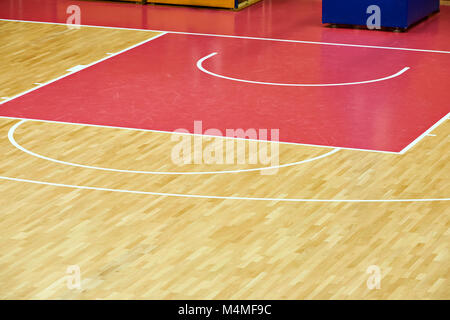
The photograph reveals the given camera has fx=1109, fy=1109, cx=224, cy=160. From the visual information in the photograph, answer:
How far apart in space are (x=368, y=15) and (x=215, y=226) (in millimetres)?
Result: 7721

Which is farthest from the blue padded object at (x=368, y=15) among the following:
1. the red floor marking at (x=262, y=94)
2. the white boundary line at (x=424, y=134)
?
the white boundary line at (x=424, y=134)

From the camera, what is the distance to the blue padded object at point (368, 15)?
15.8m

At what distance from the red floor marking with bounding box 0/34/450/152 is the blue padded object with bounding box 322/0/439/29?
4.02ft

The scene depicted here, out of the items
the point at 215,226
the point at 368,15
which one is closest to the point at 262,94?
the point at 368,15

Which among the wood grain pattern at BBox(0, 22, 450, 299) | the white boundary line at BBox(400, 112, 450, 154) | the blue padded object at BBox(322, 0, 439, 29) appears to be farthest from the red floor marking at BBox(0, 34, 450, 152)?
the blue padded object at BBox(322, 0, 439, 29)

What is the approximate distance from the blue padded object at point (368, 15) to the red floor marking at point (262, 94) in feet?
4.02

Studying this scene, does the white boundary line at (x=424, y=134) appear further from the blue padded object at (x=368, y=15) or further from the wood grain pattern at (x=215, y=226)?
the blue padded object at (x=368, y=15)

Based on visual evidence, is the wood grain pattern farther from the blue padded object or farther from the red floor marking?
the blue padded object

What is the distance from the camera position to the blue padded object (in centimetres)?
1584

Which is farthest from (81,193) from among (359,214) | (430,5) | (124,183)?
(430,5)

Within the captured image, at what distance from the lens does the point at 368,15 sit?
1598cm

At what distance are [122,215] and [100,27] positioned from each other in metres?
7.47

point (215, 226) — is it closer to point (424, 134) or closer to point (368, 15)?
point (424, 134)

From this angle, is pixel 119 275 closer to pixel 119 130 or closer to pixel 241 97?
pixel 119 130
